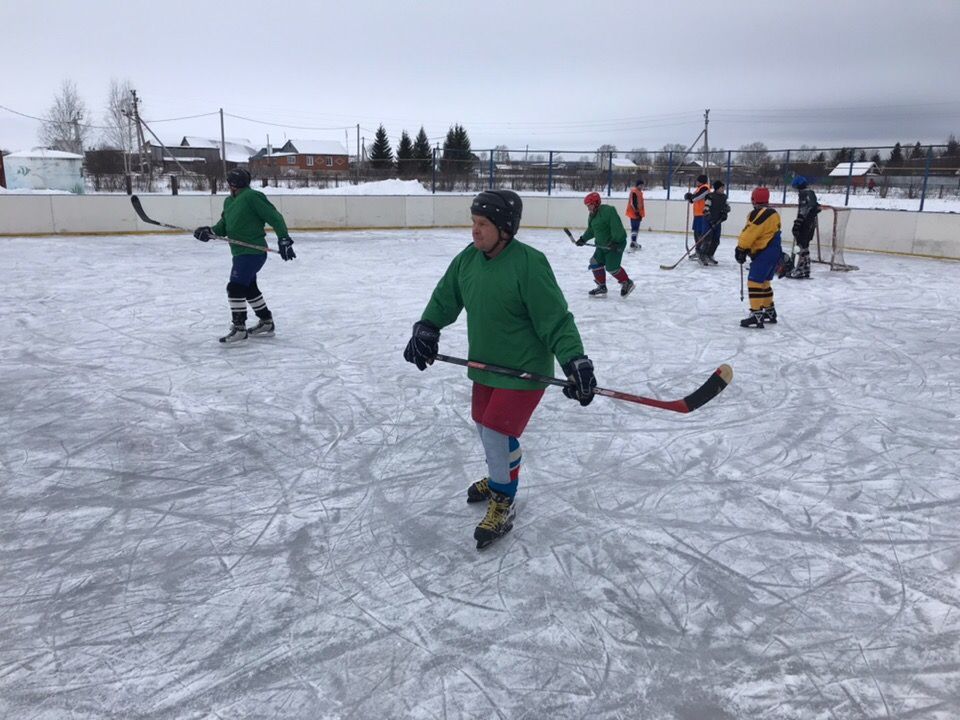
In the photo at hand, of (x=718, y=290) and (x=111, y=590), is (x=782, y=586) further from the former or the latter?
(x=718, y=290)

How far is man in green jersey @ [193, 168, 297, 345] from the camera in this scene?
212 inches

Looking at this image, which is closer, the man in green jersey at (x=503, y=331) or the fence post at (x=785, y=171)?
the man in green jersey at (x=503, y=331)

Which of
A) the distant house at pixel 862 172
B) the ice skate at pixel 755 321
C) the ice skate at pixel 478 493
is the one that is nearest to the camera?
the ice skate at pixel 478 493

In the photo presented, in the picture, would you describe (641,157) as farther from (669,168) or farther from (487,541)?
(487,541)

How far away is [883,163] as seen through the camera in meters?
14.5

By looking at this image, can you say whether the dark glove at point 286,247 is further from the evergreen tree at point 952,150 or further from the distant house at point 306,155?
the distant house at point 306,155

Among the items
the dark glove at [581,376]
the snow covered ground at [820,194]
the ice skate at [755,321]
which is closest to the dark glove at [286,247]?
the dark glove at [581,376]

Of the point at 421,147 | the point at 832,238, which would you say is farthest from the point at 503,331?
the point at 421,147

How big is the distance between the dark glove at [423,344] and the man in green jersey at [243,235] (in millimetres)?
3083

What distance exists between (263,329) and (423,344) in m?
3.46

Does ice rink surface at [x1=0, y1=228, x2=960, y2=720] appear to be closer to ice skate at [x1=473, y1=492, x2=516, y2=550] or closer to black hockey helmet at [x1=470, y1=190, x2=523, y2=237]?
ice skate at [x1=473, y1=492, x2=516, y2=550]

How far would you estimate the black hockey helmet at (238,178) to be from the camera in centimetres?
531

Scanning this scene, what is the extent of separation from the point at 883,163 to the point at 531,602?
1556 cm

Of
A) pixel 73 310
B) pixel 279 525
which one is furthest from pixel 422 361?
pixel 73 310
